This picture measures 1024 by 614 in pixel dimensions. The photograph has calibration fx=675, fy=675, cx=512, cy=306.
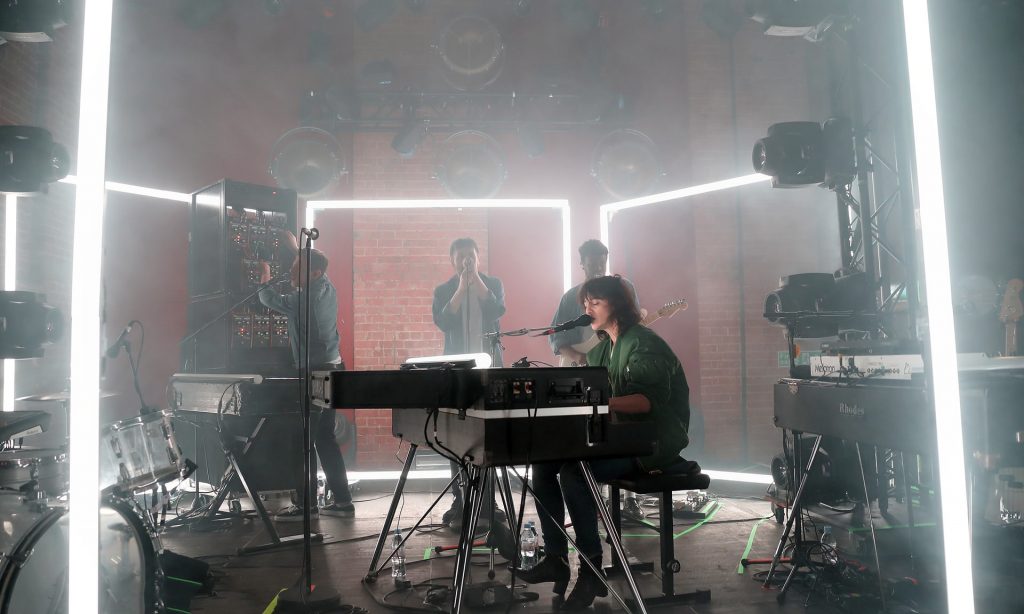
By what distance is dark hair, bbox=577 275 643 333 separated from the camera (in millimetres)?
2959

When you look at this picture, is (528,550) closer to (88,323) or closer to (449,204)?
(88,323)

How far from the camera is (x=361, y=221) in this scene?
6.27 metres

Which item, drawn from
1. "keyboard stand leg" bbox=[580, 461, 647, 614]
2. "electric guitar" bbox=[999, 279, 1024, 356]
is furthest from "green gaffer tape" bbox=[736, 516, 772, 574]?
"electric guitar" bbox=[999, 279, 1024, 356]

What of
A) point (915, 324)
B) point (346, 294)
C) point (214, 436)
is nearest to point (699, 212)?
point (915, 324)

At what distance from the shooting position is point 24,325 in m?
2.88

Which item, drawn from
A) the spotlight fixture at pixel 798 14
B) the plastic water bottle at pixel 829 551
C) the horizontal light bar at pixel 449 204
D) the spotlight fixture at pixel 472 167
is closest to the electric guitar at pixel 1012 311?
the plastic water bottle at pixel 829 551

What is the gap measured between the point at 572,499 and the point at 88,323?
1869mm

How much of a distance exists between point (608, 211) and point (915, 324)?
10.4 ft

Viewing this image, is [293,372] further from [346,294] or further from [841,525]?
[841,525]

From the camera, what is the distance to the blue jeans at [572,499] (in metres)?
2.73

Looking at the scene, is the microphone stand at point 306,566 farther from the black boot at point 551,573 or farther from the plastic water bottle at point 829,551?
the plastic water bottle at point 829,551

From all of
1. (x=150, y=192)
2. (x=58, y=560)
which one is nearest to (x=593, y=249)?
(x=58, y=560)

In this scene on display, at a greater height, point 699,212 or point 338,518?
point 699,212

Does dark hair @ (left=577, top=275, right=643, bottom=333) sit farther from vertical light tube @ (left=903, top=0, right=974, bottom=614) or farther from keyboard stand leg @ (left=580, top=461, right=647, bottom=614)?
vertical light tube @ (left=903, top=0, right=974, bottom=614)
